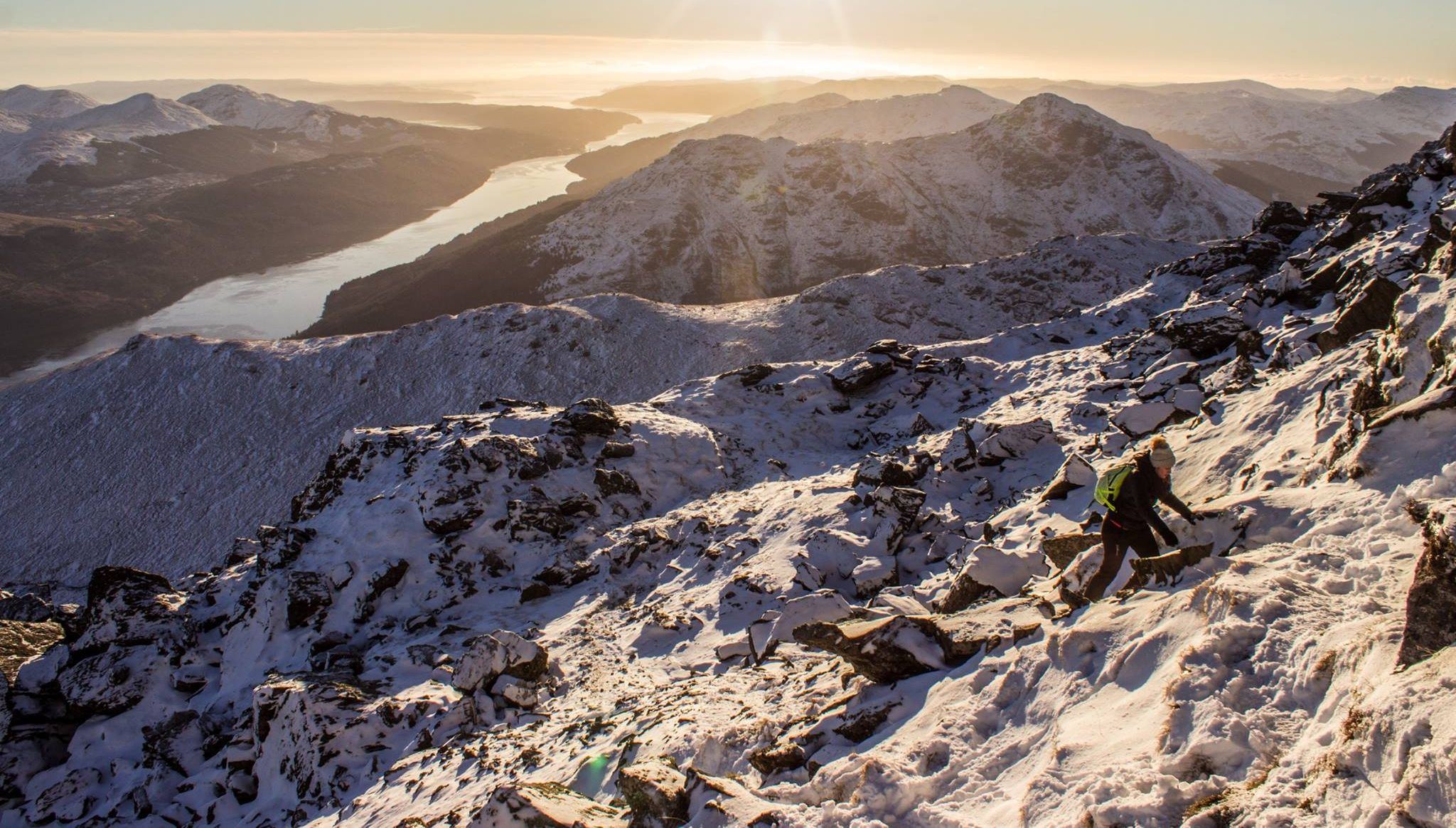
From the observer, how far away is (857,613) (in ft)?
36.0

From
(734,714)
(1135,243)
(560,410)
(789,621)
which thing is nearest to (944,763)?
(734,714)

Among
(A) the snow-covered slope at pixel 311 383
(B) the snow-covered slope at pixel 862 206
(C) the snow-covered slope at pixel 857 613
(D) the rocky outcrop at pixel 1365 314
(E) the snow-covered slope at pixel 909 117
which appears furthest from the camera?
(E) the snow-covered slope at pixel 909 117

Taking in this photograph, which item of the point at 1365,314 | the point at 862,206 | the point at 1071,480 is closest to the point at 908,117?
the point at 862,206

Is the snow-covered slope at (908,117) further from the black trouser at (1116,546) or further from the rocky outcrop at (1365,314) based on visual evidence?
the black trouser at (1116,546)

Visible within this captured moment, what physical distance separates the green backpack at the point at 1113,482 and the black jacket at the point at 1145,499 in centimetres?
4

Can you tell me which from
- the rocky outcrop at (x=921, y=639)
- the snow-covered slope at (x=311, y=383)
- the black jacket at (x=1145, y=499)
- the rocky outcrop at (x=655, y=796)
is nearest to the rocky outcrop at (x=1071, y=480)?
the rocky outcrop at (x=921, y=639)

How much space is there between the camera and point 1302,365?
13.2 metres

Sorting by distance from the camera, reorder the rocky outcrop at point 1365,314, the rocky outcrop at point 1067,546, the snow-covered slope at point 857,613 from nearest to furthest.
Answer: the snow-covered slope at point 857,613 < the rocky outcrop at point 1067,546 < the rocky outcrop at point 1365,314

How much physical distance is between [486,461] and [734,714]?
14.0 meters

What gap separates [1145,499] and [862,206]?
8325 centimetres

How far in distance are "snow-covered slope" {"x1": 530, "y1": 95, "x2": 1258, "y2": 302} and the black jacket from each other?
223 feet

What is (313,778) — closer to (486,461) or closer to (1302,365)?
(486,461)

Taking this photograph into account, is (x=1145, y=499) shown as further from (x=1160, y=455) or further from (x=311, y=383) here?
(x=311, y=383)

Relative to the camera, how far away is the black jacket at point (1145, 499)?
875 centimetres
